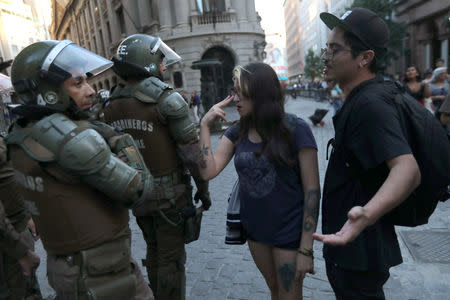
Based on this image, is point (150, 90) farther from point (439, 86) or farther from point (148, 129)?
point (439, 86)

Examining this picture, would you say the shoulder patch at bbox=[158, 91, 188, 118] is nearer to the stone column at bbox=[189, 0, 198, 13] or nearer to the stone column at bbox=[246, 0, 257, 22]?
the stone column at bbox=[189, 0, 198, 13]

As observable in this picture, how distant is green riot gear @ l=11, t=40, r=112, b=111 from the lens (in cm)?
Result: 158

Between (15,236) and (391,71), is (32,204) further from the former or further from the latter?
(391,71)

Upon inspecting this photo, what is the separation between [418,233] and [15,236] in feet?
14.1

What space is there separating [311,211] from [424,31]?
2893 centimetres

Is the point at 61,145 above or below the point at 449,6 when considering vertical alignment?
below

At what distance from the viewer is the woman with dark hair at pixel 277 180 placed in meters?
1.92

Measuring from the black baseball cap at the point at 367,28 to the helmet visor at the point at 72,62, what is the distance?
1.29 m

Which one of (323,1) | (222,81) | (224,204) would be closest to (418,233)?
(224,204)

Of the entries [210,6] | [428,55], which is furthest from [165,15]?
[428,55]

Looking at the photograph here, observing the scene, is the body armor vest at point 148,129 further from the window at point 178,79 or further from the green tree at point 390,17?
the green tree at point 390,17

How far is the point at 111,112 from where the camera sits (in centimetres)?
253

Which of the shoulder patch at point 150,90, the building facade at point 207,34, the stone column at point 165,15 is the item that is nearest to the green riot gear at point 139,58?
the shoulder patch at point 150,90

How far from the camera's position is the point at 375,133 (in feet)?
4.54
